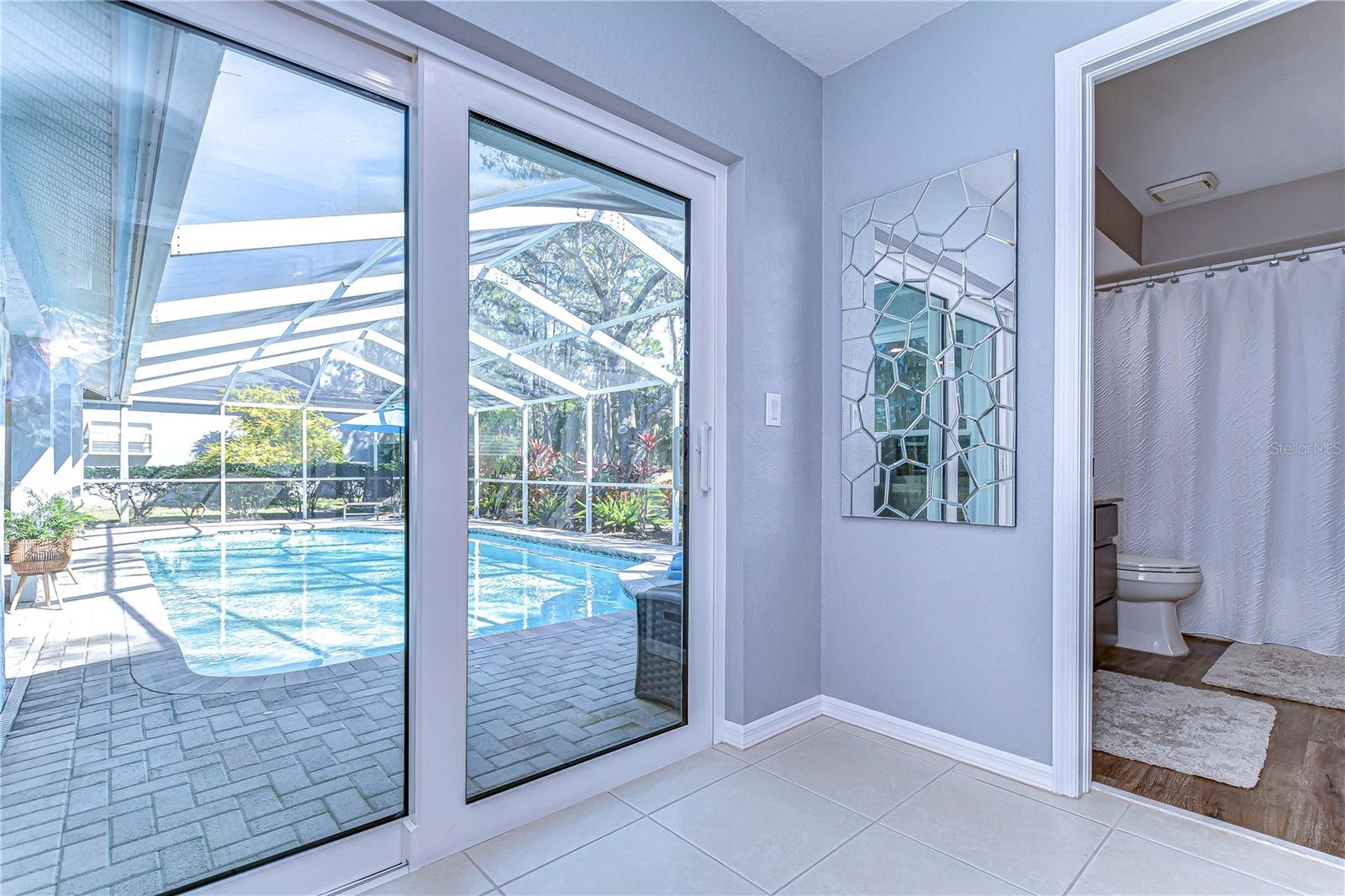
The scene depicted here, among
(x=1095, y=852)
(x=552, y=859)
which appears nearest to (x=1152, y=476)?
(x=1095, y=852)

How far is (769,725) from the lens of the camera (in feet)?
8.07

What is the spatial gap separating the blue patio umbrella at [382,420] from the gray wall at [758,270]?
3.49ft

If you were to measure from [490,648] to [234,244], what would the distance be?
116cm

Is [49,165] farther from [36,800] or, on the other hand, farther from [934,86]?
[934,86]

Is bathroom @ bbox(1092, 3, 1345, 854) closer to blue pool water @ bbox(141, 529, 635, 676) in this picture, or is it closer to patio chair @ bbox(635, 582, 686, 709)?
patio chair @ bbox(635, 582, 686, 709)

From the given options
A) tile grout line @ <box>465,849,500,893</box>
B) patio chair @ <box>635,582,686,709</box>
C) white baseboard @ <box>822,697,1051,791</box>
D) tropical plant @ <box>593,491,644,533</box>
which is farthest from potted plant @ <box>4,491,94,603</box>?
white baseboard @ <box>822,697,1051,791</box>

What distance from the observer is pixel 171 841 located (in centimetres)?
138

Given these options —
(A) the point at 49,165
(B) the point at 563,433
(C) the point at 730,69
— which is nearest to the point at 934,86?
(C) the point at 730,69

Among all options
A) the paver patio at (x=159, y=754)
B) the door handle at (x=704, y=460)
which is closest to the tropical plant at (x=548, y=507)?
the paver patio at (x=159, y=754)

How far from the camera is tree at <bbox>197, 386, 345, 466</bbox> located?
4.76 ft

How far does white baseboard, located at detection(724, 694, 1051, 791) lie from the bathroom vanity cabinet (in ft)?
4.95

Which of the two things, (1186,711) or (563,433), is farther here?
(1186,711)

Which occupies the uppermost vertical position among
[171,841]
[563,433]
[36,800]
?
[563,433]

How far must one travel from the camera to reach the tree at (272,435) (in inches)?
57.2
